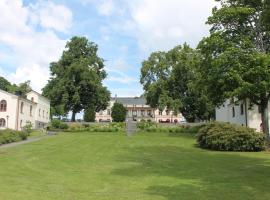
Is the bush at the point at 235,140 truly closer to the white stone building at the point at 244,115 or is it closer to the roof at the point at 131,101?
the white stone building at the point at 244,115

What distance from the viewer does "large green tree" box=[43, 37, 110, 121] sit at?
78.6 metres

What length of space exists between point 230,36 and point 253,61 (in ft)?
16.2

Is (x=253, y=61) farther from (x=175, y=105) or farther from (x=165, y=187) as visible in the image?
(x=175, y=105)

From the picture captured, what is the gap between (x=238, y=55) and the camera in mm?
35500

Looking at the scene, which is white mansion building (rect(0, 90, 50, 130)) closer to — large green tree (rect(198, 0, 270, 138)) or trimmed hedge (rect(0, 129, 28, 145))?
trimmed hedge (rect(0, 129, 28, 145))

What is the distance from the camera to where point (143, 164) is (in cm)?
2070

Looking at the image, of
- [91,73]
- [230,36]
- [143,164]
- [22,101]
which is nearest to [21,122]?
[22,101]

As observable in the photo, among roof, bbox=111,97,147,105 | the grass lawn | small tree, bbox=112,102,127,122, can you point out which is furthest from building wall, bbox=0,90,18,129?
roof, bbox=111,97,147,105

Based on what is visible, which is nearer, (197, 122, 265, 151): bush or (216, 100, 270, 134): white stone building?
(197, 122, 265, 151): bush

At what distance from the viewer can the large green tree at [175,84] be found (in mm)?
73750

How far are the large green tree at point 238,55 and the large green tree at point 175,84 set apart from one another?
32.7m

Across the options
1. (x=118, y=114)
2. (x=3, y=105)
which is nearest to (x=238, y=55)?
(x=3, y=105)

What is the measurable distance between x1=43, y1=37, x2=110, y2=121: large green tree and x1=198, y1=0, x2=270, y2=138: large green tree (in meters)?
41.1

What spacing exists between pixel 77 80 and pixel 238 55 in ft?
159
